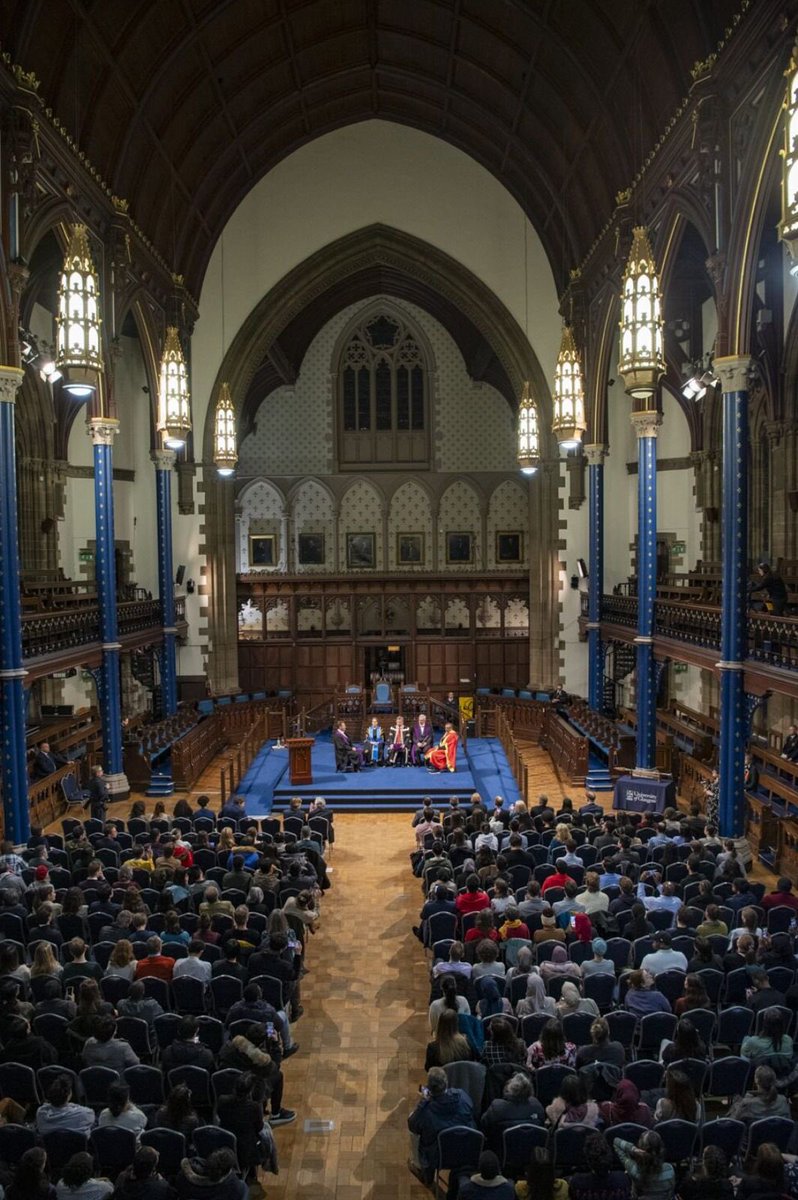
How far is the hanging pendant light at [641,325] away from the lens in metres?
13.6

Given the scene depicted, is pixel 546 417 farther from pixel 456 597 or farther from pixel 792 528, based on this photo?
pixel 792 528

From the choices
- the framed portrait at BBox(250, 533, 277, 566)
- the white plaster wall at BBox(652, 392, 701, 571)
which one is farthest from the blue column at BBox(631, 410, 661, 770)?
the framed portrait at BBox(250, 533, 277, 566)

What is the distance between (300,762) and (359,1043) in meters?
11.0

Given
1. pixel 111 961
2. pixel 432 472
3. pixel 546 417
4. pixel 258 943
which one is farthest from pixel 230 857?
pixel 432 472

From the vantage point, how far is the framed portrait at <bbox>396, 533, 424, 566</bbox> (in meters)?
31.0

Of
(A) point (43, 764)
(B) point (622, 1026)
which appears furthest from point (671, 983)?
(A) point (43, 764)

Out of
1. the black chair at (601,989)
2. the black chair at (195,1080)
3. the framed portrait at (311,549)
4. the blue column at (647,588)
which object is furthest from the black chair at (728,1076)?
the framed portrait at (311,549)

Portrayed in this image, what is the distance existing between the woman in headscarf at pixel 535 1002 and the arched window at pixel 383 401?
80.0ft

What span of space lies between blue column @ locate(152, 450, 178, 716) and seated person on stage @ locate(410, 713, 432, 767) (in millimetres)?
7072

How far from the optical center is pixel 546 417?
26750mm

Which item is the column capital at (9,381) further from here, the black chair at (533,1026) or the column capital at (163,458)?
the black chair at (533,1026)

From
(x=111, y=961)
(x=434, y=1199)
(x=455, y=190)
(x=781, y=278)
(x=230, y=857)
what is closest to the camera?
(x=434, y=1199)

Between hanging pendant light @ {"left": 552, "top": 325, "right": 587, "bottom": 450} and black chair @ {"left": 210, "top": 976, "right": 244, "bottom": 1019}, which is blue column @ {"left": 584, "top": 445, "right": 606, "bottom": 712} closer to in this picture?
hanging pendant light @ {"left": 552, "top": 325, "right": 587, "bottom": 450}

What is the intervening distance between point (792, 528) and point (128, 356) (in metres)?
19.4
